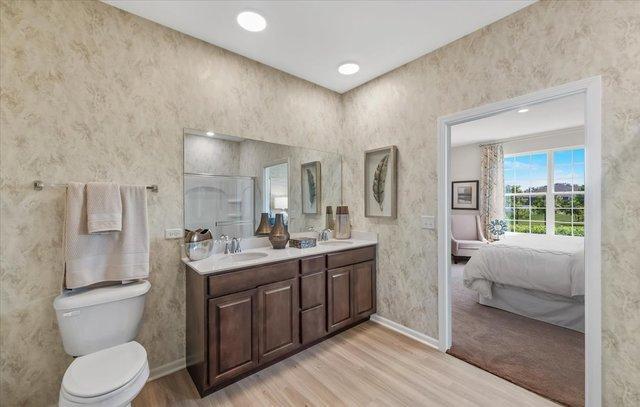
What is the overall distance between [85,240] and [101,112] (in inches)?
33.8

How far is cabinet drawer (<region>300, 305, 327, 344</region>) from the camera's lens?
2.29 m

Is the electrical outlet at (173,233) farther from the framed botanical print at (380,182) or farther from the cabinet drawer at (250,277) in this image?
the framed botanical print at (380,182)

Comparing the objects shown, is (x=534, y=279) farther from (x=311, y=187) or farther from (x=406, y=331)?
(x=311, y=187)

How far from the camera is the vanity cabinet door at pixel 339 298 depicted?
2.49 meters

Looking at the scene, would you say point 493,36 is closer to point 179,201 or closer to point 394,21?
point 394,21

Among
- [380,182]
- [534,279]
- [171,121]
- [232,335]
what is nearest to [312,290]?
[232,335]

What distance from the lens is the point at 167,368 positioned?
2057mm

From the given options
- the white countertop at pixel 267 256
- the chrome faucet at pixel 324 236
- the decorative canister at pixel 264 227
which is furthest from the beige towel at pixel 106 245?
the chrome faucet at pixel 324 236

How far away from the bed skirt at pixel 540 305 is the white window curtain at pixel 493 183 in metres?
2.89

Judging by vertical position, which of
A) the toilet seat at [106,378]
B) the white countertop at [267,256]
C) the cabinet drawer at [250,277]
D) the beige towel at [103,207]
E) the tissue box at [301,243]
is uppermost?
the beige towel at [103,207]

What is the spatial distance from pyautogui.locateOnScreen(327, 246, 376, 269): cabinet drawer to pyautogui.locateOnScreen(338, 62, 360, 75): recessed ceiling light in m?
1.79

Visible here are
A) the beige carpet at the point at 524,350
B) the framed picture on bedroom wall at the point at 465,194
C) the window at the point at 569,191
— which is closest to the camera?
→ the beige carpet at the point at 524,350

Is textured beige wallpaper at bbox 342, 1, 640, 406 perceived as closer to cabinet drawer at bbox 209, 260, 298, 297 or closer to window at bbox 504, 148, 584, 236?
cabinet drawer at bbox 209, 260, 298, 297

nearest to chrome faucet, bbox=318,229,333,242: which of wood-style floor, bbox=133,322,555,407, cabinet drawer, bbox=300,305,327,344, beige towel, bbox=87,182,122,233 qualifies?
cabinet drawer, bbox=300,305,327,344
